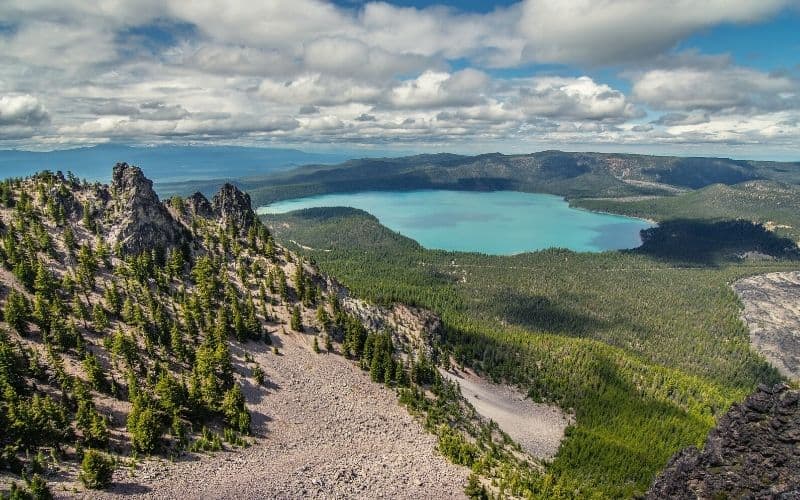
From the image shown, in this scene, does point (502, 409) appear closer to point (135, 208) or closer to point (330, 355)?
point (330, 355)

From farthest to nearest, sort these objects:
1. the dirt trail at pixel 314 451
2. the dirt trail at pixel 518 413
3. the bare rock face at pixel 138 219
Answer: the dirt trail at pixel 518 413 < the bare rock face at pixel 138 219 < the dirt trail at pixel 314 451

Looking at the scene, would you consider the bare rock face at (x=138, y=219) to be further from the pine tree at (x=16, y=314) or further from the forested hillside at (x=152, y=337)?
the pine tree at (x=16, y=314)

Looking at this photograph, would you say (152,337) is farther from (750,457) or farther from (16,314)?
(750,457)

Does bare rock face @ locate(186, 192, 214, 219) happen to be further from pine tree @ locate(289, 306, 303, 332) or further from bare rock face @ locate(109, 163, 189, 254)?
pine tree @ locate(289, 306, 303, 332)

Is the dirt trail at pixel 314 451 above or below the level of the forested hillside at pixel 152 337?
below

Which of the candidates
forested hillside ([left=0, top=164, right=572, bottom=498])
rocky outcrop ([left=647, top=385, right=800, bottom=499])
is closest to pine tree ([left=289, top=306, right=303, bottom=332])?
forested hillside ([left=0, top=164, right=572, bottom=498])

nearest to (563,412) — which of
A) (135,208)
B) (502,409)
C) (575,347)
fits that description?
(502,409)

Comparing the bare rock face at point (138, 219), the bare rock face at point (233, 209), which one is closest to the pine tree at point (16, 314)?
the bare rock face at point (138, 219)
